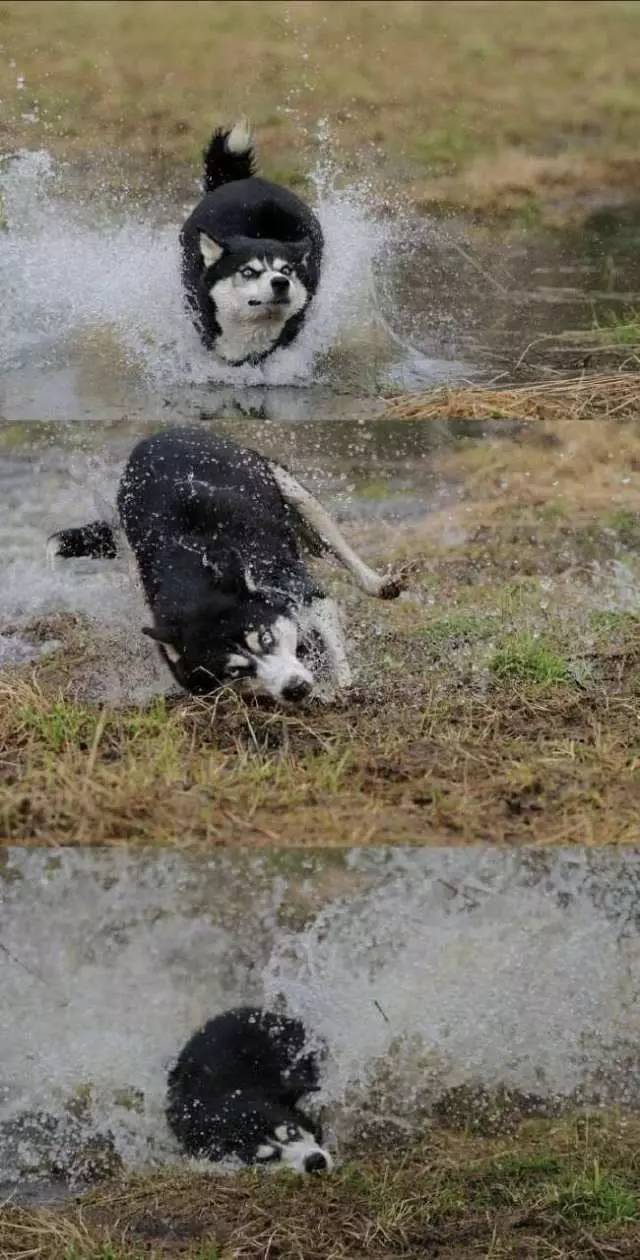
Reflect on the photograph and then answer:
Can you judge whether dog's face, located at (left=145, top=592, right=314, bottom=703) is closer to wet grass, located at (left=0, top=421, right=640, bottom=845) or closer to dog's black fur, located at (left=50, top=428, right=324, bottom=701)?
dog's black fur, located at (left=50, top=428, right=324, bottom=701)

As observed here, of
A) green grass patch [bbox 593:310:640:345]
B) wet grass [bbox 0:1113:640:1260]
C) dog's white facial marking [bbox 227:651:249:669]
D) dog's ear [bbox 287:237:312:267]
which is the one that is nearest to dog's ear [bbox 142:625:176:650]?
dog's white facial marking [bbox 227:651:249:669]

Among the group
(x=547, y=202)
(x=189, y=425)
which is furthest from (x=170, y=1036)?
(x=547, y=202)

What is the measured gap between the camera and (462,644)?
548 cm

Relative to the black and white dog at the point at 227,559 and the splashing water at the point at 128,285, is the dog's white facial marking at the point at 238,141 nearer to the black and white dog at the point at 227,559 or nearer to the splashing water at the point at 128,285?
the splashing water at the point at 128,285

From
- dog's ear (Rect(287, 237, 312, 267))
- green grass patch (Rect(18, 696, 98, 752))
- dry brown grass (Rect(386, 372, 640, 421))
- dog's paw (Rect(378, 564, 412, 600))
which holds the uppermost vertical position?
dog's ear (Rect(287, 237, 312, 267))

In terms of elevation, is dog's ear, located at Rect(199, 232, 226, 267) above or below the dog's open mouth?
above

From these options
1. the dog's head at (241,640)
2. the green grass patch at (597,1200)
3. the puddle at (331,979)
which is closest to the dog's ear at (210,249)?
the dog's head at (241,640)

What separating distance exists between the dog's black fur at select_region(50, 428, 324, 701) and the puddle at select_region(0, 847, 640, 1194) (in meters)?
0.88

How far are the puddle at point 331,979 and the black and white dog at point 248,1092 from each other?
3.2 inches

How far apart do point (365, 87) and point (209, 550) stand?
304 centimetres

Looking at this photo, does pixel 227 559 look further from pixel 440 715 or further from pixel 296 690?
pixel 440 715

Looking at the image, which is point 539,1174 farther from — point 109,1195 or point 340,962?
point 109,1195

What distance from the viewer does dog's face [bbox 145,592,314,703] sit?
4703 millimetres

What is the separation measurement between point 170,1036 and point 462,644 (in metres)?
1.93
